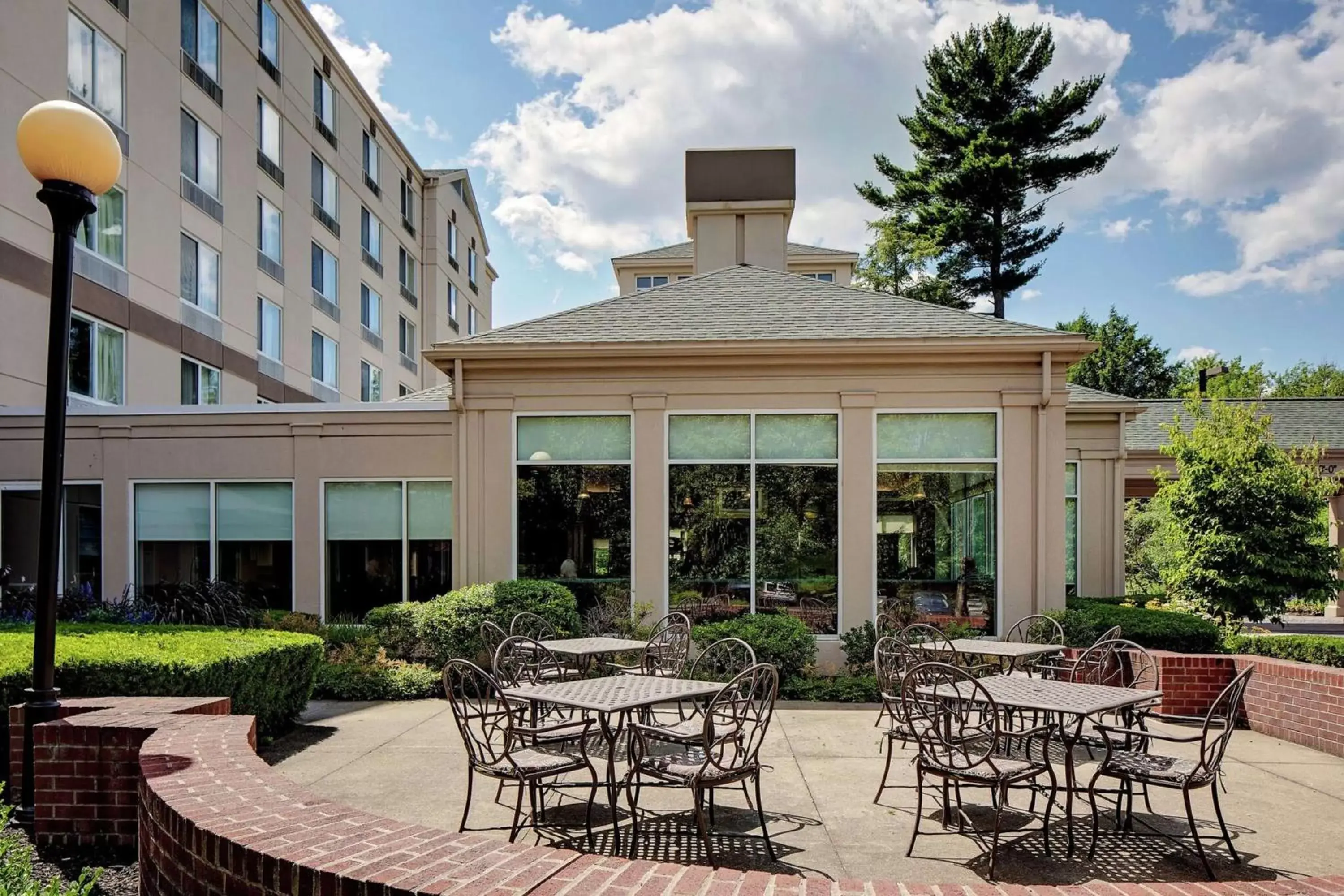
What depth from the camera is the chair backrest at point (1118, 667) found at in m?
7.58

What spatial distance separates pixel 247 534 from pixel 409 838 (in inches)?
500

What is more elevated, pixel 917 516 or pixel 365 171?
pixel 365 171

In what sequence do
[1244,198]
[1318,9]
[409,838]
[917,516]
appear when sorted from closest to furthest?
[409,838] → [917,516] → [1318,9] → [1244,198]

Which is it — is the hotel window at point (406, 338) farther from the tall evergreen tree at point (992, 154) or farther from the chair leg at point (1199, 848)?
the chair leg at point (1199, 848)

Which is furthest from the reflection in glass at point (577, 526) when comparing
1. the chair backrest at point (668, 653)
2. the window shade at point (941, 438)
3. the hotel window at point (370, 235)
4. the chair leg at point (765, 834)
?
the hotel window at point (370, 235)

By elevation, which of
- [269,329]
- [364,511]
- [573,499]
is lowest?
[364,511]

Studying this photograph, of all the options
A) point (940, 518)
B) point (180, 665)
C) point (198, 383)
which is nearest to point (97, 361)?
point (198, 383)

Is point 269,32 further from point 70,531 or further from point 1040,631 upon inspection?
point 1040,631

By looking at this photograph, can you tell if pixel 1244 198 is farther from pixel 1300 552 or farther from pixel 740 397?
pixel 740 397

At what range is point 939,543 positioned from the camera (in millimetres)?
11320

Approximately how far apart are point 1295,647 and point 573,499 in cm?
846

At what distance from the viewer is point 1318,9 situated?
1664 centimetres

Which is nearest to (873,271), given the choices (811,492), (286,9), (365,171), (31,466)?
(365,171)

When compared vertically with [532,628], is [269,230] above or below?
above
